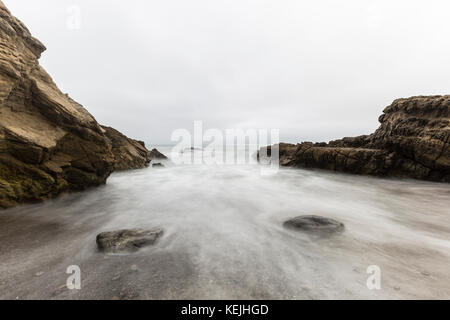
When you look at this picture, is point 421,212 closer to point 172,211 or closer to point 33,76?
point 172,211

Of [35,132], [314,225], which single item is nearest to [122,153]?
[35,132]

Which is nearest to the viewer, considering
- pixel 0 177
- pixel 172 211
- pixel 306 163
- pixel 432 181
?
pixel 0 177

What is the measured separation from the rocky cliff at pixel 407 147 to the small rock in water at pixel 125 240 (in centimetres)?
1511

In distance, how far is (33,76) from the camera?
609 centimetres

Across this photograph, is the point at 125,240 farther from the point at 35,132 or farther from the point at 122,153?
the point at 122,153

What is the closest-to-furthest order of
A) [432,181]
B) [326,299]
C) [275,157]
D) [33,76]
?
[326,299] → [33,76] → [432,181] → [275,157]

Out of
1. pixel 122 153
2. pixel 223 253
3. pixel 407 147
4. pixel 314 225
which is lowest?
pixel 223 253

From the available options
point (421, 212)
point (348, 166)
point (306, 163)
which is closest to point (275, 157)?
point (306, 163)

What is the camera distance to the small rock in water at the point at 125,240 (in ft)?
10.4

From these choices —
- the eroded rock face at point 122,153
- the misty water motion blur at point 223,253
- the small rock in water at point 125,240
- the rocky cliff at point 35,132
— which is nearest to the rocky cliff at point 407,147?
the misty water motion blur at point 223,253

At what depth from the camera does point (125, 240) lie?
3307 mm

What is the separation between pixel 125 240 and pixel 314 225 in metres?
4.01

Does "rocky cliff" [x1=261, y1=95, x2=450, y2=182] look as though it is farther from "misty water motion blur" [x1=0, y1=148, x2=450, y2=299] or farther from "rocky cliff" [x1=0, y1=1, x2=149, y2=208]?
"rocky cliff" [x1=0, y1=1, x2=149, y2=208]
